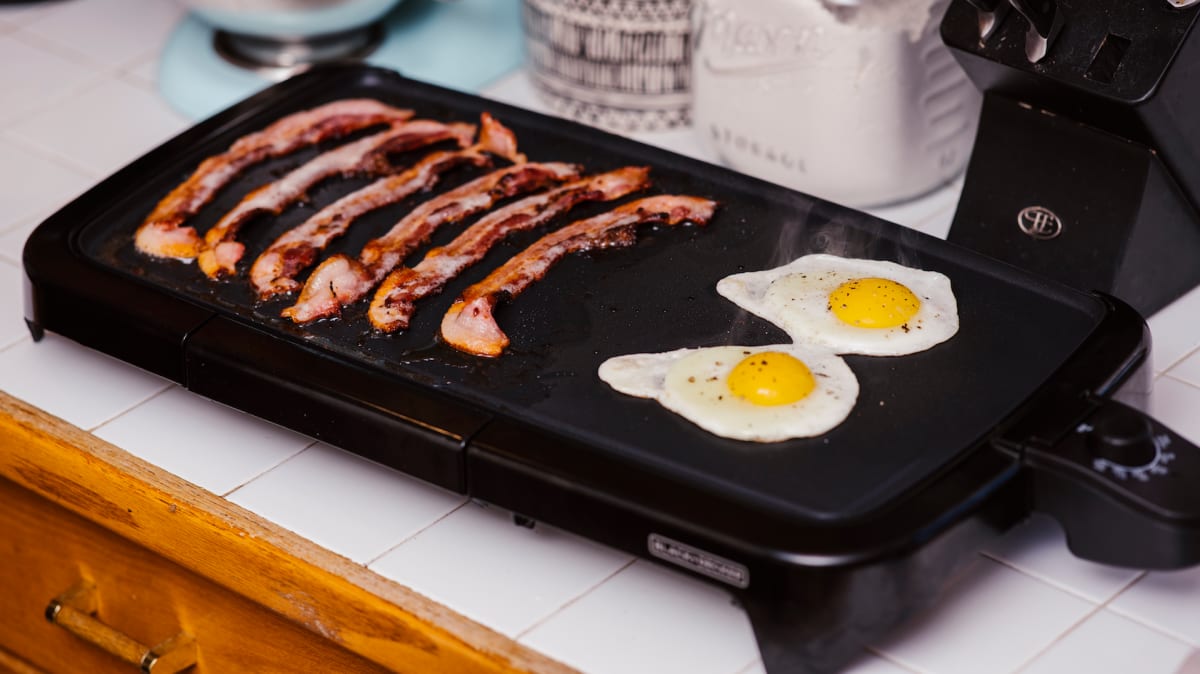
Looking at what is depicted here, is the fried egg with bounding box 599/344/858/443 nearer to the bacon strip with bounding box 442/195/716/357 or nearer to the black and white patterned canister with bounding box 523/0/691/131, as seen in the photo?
the bacon strip with bounding box 442/195/716/357

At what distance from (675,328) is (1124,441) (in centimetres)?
46

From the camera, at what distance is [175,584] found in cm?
162

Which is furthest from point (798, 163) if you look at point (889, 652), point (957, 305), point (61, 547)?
point (61, 547)

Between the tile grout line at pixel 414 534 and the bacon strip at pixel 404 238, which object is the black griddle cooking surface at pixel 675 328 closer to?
the bacon strip at pixel 404 238

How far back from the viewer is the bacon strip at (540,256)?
1.52 m

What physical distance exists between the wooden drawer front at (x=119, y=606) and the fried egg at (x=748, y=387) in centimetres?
39

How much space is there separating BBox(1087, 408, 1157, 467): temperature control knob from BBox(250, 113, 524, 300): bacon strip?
830mm

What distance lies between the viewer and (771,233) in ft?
5.49

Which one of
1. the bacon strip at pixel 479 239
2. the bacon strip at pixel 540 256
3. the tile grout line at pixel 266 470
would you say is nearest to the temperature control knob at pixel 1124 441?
the bacon strip at pixel 540 256

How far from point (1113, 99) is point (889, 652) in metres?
0.60

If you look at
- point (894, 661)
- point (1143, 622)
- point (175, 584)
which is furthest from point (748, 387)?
point (175, 584)

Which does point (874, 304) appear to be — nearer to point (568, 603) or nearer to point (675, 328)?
point (675, 328)

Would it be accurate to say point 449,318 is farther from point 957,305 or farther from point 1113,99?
point 1113,99

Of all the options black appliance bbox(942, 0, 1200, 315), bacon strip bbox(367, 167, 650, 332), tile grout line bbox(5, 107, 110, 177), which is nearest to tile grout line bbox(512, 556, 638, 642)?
bacon strip bbox(367, 167, 650, 332)
